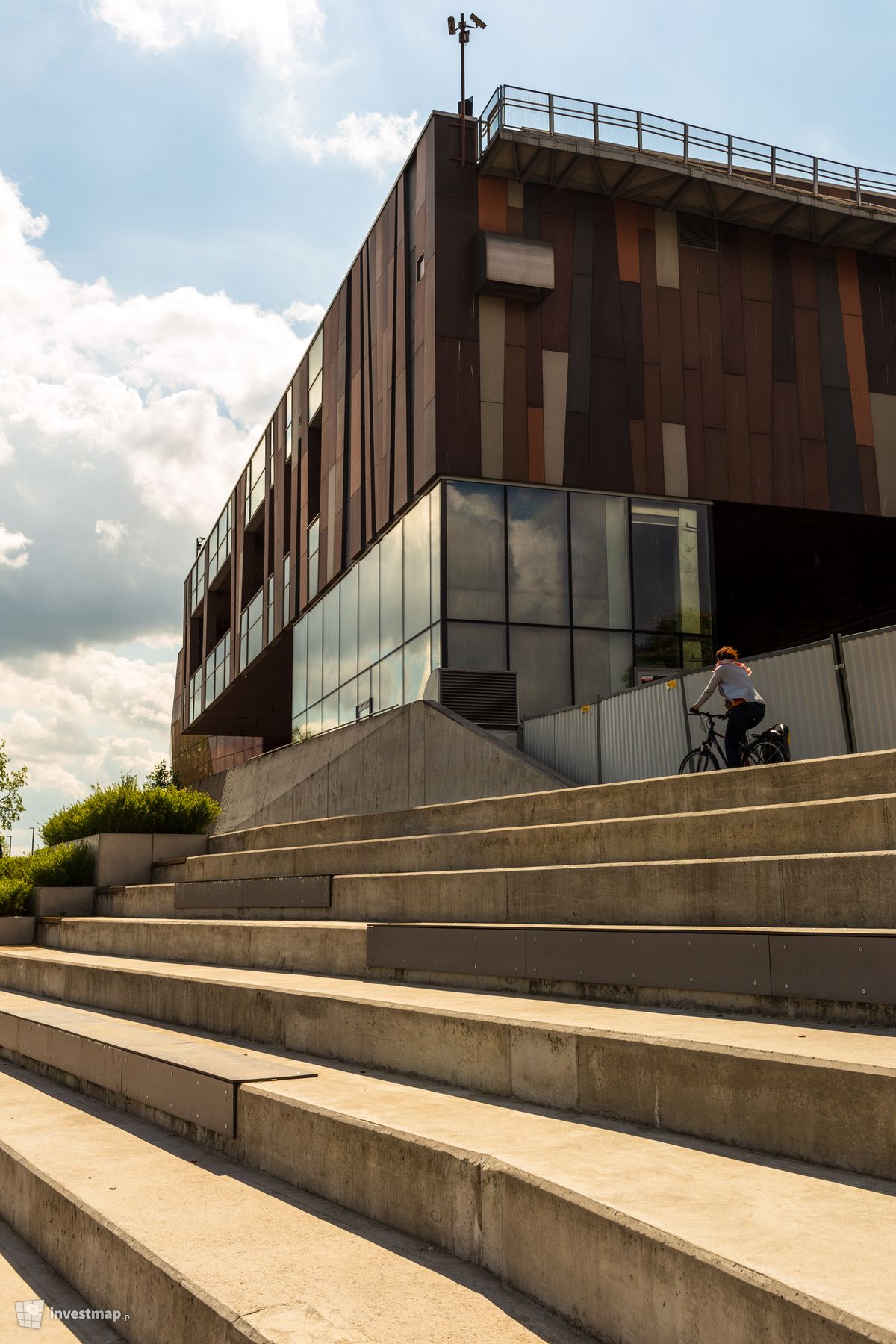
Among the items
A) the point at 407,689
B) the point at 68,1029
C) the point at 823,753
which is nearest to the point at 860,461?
the point at 407,689

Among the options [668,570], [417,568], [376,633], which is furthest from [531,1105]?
[376,633]

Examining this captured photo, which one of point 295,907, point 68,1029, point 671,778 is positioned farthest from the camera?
point 295,907

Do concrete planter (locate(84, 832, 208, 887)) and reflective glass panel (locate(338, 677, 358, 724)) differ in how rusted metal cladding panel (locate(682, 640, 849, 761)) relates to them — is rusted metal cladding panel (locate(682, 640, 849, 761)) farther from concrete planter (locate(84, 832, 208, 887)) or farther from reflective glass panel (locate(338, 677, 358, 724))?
reflective glass panel (locate(338, 677, 358, 724))

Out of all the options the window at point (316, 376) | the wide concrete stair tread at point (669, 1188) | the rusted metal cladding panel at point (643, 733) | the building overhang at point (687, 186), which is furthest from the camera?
the window at point (316, 376)

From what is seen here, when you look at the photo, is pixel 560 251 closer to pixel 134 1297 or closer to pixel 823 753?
pixel 823 753

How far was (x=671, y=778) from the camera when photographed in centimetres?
844

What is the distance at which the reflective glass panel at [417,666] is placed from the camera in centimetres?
2197

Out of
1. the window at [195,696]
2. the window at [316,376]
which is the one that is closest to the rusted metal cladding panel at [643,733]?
the window at [316,376]

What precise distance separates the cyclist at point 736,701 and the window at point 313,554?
20.4 m

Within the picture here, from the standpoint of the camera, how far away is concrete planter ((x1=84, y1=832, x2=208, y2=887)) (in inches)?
630

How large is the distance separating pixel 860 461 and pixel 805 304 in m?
3.68

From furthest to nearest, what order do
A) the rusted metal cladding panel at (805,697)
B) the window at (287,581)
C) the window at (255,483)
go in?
the window at (255,483), the window at (287,581), the rusted metal cladding panel at (805,697)

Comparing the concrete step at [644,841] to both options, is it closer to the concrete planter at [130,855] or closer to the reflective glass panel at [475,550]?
the concrete planter at [130,855]

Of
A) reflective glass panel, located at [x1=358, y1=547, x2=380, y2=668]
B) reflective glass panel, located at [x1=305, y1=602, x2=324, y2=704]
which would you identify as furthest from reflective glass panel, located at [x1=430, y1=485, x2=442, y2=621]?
reflective glass panel, located at [x1=305, y1=602, x2=324, y2=704]
